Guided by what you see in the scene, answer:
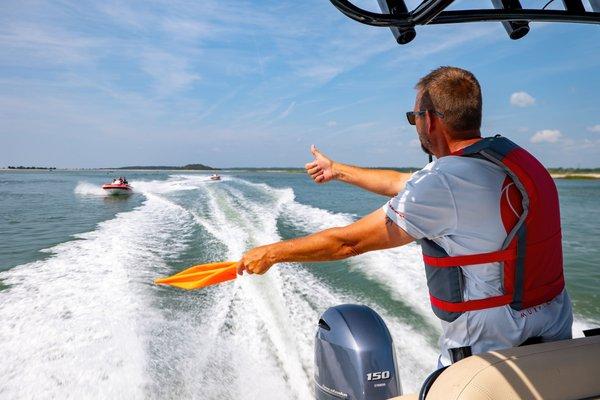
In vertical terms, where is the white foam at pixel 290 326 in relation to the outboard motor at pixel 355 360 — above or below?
below

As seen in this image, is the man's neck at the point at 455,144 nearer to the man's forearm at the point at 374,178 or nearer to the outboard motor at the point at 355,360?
the man's forearm at the point at 374,178

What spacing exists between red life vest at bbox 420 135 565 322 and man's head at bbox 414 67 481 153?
0.14 m

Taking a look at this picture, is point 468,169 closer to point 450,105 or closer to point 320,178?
point 450,105

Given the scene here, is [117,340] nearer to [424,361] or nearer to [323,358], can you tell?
[323,358]

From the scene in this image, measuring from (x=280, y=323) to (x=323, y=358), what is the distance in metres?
2.36

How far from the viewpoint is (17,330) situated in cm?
439

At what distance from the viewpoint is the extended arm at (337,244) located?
160cm

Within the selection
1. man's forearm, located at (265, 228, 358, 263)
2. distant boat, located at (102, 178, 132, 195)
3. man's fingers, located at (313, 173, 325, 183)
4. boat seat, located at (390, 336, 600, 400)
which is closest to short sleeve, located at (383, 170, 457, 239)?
man's forearm, located at (265, 228, 358, 263)

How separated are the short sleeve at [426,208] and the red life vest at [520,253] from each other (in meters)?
0.14

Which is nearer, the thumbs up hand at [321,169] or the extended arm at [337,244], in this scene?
the extended arm at [337,244]

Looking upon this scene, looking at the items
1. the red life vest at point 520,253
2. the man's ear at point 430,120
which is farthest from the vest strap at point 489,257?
the man's ear at point 430,120

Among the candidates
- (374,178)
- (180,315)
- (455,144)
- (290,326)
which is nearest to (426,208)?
(455,144)

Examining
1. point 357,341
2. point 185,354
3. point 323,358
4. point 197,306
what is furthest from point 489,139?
point 197,306

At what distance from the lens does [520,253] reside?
4.93 feet
